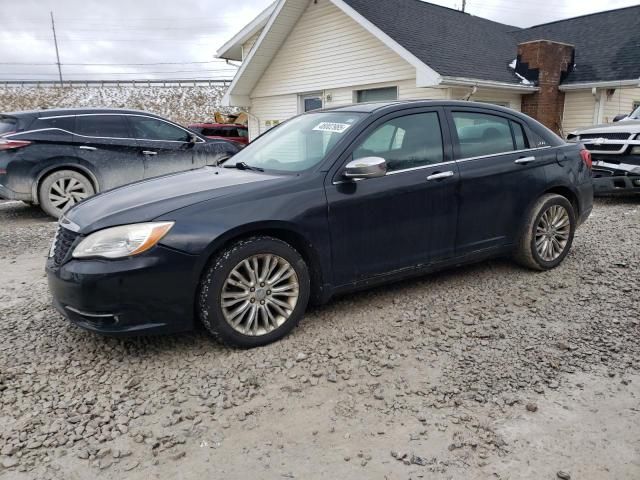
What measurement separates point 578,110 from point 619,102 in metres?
1.45

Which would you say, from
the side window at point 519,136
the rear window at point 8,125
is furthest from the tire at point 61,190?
the side window at point 519,136

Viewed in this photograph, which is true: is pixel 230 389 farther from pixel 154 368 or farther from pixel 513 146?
pixel 513 146

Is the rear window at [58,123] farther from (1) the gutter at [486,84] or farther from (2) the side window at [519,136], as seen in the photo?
(1) the gutter at [486,84]

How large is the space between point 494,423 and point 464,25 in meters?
15.9

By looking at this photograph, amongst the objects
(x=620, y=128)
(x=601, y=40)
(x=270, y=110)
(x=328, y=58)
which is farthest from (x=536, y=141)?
A: (x=270, y=110)

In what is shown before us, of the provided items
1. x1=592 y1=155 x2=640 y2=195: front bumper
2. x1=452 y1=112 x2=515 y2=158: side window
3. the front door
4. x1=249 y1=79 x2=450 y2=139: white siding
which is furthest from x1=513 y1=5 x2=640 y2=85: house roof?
the front door

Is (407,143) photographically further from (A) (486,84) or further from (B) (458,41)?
(B) (458,41)

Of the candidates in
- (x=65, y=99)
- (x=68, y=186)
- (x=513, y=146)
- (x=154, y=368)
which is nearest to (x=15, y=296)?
(x=154, y=368)

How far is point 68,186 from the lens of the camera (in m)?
8.14

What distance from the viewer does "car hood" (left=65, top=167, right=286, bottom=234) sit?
10.5ft

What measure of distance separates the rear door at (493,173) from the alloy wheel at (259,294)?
161cm

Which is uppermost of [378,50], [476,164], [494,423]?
[378,50]

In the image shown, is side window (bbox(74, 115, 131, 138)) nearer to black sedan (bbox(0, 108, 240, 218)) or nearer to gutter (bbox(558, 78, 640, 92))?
black sedan (bbox(0, 108, 240, 218))

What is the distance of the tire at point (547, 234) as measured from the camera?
4.68m
